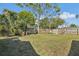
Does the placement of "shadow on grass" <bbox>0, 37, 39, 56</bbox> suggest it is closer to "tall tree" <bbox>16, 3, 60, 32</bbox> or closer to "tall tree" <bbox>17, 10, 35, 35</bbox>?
"tall tree" <bbox>17, 10, 35, 35</bbox>

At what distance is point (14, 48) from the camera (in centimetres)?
668

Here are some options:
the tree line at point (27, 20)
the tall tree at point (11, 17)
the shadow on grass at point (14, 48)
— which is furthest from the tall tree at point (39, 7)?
the shadow on grass at point (14, 48)

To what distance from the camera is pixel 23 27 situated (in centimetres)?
669

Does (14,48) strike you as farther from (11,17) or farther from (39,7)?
(39,7)

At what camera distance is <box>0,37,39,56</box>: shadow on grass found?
668cm

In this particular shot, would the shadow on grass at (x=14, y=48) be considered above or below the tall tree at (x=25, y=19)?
below

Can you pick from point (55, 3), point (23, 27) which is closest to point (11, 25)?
point (23, 27)

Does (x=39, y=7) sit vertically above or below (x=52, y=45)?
above

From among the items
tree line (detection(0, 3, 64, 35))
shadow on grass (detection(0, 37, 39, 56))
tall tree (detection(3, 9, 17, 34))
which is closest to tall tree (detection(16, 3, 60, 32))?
tree line (detection(0, 3, 64, 35))

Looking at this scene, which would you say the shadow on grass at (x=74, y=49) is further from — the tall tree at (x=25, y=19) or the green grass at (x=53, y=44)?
the tall tree at (x=25, y=19)

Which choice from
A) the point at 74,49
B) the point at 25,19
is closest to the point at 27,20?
the point at 25,19

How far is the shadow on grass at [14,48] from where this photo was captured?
263 inches

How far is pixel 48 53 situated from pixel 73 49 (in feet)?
0.91

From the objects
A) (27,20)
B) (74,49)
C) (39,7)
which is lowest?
(74,49)
